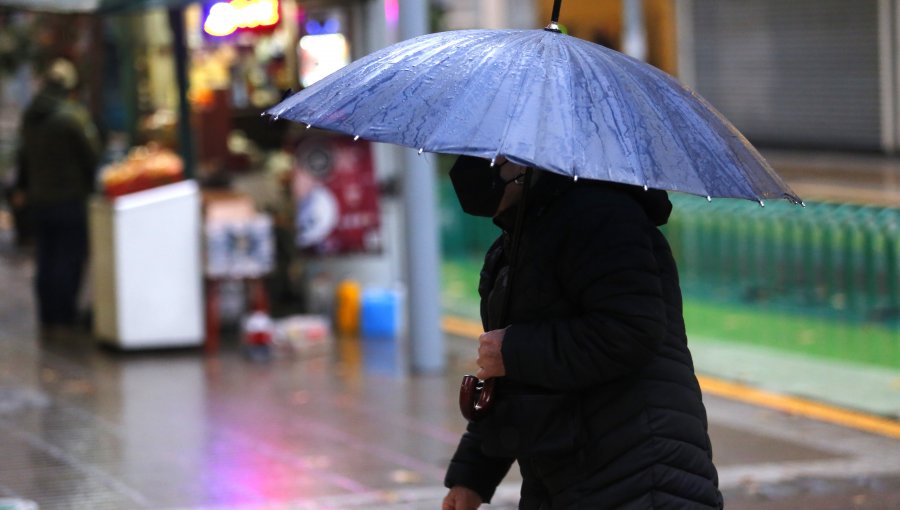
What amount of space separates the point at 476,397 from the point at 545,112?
0.66 meters

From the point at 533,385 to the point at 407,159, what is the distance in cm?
609

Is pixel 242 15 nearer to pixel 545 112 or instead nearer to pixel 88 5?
pixel 88 5

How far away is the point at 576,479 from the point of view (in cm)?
296

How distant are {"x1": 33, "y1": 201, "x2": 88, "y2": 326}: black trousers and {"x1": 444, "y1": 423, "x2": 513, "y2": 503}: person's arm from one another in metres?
8.35

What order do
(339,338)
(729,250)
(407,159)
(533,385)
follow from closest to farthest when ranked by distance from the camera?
(533,385)
(407,159)
(339,338)
(729,250)

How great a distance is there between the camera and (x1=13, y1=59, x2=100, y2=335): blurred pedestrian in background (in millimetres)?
10945

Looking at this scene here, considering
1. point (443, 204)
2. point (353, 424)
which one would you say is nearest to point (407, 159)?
point (353, 424)

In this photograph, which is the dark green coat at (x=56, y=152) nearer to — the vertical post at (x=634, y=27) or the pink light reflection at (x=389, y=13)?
the pink light reflection at (x=389, y=13)

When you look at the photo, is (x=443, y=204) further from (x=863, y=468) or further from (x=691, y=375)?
(x=691, y=375)

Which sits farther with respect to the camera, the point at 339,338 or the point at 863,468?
the point at 339,338

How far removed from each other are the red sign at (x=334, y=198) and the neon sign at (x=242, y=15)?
1.01 metres

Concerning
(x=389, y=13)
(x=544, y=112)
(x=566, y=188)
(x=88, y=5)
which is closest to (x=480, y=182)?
(x=566, y=188)

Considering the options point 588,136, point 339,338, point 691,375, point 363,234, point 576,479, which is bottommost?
point 339,338

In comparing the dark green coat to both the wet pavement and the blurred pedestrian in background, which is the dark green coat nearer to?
the blurred pedestrian in background
